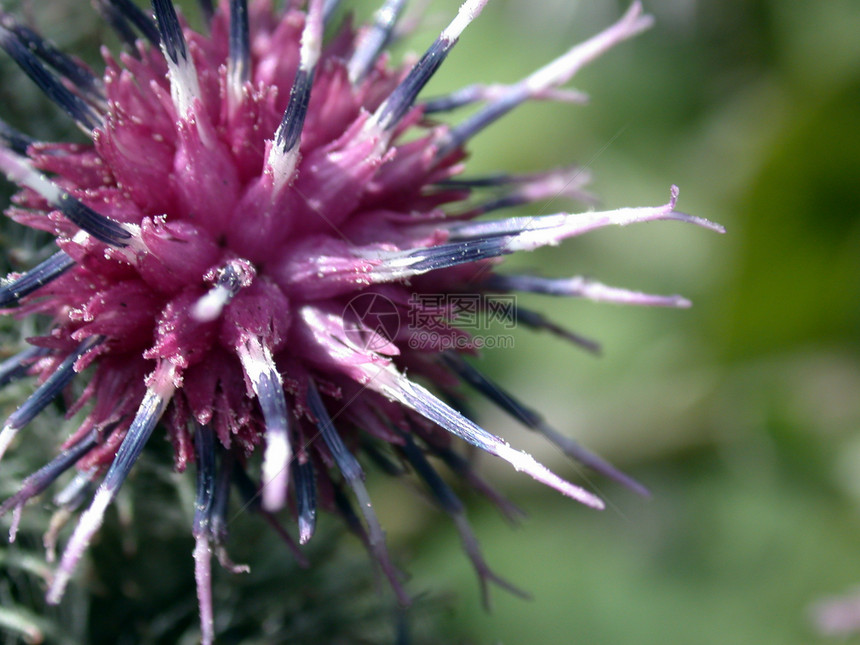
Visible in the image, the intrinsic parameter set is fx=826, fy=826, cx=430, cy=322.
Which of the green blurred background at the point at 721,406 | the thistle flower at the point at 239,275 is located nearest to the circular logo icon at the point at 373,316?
the thistle flower at the point at 239,275

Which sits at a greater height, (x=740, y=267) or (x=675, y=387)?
(x=740, y=267)

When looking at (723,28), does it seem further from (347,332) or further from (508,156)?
(347,332)

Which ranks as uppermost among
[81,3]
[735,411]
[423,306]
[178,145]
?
[81,3]

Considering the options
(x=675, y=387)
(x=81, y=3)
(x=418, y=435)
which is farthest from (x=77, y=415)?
(x=675, y=387)

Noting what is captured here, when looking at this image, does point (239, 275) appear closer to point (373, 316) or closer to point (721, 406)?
point (373, 316)

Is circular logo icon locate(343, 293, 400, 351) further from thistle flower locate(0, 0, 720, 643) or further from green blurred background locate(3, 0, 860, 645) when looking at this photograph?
green blurred background locate(3, 0, 860, 645)

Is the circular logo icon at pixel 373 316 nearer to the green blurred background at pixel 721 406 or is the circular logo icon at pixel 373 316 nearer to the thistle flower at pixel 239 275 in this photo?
the thistle flower at pixel 239 275

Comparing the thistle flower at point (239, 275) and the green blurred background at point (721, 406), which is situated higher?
the thistle flower at point (239, 275)
